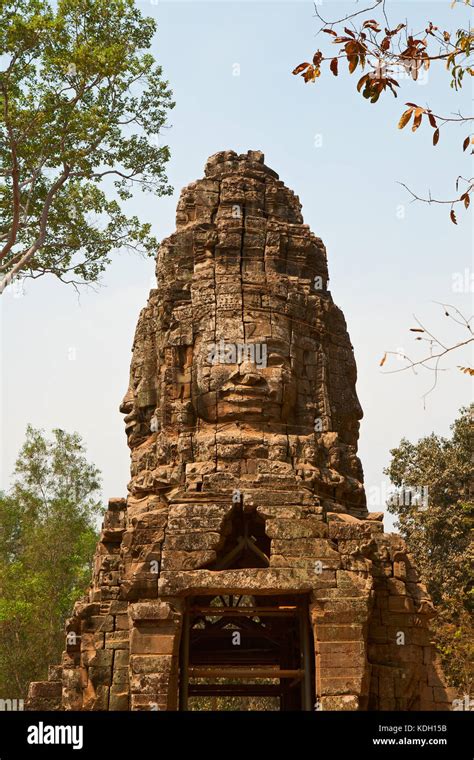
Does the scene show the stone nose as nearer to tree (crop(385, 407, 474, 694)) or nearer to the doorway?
the doorway

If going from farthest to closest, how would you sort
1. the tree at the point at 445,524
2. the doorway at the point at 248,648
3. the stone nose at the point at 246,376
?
the tree at the point at 445,524
the doorway at the point at 248,648
the stone nose at the point at 246,376

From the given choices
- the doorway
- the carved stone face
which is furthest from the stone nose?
the doorway

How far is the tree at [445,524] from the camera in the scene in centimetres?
2698

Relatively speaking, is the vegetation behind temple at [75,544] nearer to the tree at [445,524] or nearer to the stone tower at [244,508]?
the tree at [445,524]

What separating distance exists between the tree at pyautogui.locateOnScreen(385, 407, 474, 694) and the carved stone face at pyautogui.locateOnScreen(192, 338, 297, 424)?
38.8 feet

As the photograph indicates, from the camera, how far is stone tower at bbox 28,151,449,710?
14.4 m

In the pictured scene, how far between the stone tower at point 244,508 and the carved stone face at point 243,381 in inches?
1.1

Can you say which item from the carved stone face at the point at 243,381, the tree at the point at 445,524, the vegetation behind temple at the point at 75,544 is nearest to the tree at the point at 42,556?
→ the vegetation behind temple at the point at 75,544

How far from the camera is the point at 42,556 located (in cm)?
3316

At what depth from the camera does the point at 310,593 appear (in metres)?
14.5

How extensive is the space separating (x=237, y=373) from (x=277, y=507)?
7.72 feet
